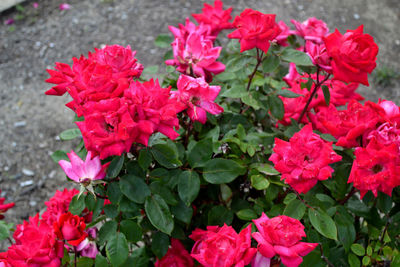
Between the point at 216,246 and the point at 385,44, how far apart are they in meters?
2.80

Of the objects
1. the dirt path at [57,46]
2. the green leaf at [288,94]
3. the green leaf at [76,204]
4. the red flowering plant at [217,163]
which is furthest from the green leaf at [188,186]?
the dirt path at [57,46]

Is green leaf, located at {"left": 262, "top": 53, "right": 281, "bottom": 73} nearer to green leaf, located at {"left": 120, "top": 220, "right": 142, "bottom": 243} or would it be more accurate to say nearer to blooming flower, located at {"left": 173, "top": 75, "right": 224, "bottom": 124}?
blooming flower, located at {"left": 173, "top": 75, "right": 224, "bottom": 124}

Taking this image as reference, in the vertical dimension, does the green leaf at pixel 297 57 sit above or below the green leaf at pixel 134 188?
above

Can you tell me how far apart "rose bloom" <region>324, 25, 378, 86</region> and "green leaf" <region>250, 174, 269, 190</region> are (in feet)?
0.91

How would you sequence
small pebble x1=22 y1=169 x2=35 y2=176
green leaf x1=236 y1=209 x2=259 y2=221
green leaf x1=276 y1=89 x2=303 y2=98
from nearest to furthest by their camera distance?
green leaf x1=236 y1=209 x2=259 y2=221 < green leaf x1=276 y1=89 x2=303 y2=98 < small pebble x1=22 y1=169 x2=35 y2=176

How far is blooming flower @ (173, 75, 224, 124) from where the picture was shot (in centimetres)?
85

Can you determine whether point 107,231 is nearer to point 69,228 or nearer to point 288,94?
point 69,228

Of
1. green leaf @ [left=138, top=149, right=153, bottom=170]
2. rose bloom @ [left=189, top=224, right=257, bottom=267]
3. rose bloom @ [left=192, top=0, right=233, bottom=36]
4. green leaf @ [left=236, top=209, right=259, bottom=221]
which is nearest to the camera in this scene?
rose bloom @ [left=189, top=224, right=257, bottom=267]

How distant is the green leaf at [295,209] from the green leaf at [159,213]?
0.25 metres

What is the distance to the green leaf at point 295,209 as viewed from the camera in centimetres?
86

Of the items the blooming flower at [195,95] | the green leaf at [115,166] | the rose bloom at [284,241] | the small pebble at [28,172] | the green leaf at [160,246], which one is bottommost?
the small pebble at [28,172]

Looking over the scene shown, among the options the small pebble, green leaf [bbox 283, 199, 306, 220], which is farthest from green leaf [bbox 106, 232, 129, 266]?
the small pebble

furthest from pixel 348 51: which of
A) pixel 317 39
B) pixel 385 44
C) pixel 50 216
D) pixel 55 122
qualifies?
pixel 385 44

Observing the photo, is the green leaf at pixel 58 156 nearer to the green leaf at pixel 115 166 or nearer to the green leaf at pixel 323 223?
the green leaf at pixel 115 166
